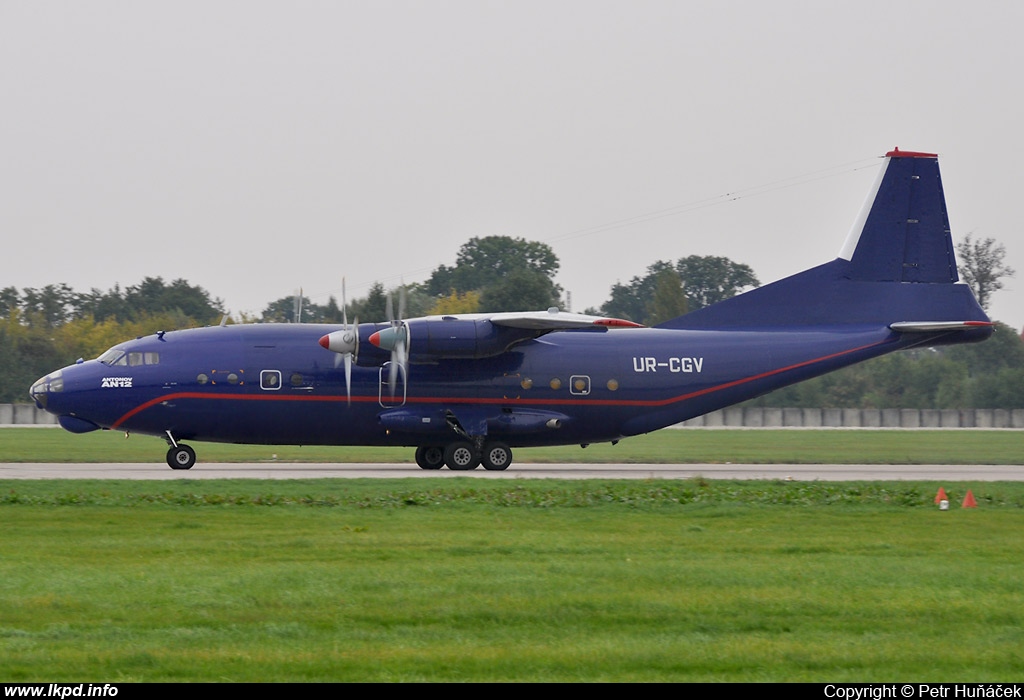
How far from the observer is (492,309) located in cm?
5216

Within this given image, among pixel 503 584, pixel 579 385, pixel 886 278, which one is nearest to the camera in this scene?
pixel 503 584

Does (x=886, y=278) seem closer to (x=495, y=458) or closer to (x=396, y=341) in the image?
(x=495, y=458)

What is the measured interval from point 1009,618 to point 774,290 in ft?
72.8

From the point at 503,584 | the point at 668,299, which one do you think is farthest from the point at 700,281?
the point at 503,584

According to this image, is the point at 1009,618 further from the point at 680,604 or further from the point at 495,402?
the point at 495,402

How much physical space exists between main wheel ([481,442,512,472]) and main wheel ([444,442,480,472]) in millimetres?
233

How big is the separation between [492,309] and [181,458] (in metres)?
24.7

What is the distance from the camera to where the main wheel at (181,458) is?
28.9m

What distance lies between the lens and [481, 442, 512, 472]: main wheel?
30.2 metres

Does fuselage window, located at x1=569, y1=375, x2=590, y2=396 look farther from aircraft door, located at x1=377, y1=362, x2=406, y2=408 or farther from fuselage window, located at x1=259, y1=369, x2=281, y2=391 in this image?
fuselage window, located at x1=259, y1=369, x2=281, y2=391

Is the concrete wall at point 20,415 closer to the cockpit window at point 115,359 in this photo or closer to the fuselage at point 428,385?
the fuselage at point 428,385

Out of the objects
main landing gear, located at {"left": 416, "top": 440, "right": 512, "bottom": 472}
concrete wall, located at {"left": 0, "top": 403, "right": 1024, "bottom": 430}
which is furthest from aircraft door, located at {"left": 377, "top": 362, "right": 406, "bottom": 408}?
concrete wall, located at {"left": 0, "top": 403, "right": 1024, "bottom": 430}

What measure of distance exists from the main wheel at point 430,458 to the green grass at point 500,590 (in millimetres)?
9858
